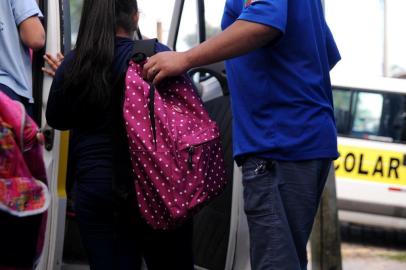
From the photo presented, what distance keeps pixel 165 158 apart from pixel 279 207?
0.41 meters

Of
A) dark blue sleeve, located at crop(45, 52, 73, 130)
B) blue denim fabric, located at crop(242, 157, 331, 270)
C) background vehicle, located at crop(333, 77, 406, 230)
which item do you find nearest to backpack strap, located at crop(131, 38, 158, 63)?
dark blue sleeve, located at crop(45, 52, 73, 130)

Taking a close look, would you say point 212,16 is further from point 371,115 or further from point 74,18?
point 371,115

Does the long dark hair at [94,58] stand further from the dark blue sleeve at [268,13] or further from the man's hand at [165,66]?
the dark blue sleeve at [268,13]

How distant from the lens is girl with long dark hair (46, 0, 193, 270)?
8.21 ft

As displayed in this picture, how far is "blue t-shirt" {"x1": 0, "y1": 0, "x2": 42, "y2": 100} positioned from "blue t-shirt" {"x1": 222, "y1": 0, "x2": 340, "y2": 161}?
1.03 metres

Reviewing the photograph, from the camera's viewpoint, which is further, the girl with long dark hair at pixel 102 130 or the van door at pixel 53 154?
the van door at pixel 53 154

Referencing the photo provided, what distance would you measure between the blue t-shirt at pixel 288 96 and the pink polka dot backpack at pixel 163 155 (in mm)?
174

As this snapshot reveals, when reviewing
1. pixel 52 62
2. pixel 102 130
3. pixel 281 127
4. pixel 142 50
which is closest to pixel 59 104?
pixel 102 130

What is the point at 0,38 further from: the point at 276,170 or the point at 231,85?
the point at 276,170

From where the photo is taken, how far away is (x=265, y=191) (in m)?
2.31

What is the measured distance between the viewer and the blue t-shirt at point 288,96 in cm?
232

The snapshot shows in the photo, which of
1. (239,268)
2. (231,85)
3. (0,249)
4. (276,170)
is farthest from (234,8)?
(239,268)

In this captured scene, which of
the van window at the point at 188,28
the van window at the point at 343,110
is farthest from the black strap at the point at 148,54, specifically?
the van window at the point at 343,110

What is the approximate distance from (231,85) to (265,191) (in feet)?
1.28
